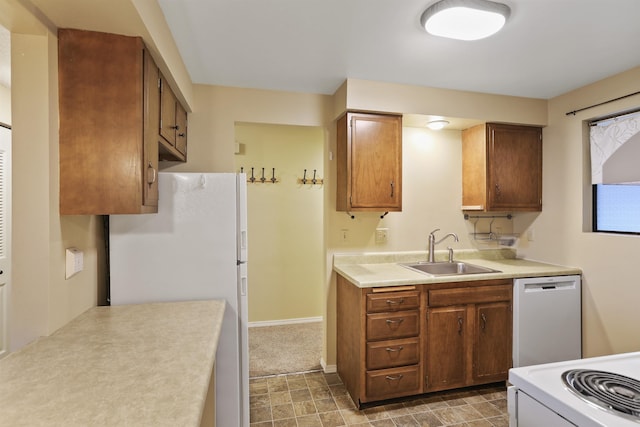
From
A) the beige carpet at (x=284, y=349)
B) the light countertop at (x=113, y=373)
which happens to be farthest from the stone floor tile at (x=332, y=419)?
the light countertop at (x=113, y=373)

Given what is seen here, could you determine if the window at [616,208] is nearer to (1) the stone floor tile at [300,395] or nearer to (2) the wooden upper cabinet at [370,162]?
(2) the wooden upper cabinet at [370,162]

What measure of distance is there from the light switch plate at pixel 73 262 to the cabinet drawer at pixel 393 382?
1847 millimetres

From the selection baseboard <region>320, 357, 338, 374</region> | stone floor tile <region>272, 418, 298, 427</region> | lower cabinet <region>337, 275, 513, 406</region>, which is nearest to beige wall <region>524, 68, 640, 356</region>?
lower cabinet <region>337, 275, 513, 406</region>

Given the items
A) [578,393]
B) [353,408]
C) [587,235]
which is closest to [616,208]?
[587,235]

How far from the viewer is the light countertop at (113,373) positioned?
0.81 m

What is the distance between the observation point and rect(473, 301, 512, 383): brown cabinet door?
2.46 metres

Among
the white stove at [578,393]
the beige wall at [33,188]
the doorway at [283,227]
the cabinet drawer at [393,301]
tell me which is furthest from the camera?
the doorway at [283,227]

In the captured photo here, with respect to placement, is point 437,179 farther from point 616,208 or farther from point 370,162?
point 616,208

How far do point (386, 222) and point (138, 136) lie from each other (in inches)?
83.2

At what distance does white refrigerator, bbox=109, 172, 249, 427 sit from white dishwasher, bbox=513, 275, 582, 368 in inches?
81.8

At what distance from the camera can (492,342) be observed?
2490 mm

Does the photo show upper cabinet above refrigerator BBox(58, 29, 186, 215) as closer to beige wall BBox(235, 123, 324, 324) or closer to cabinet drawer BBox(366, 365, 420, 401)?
cabinet drawer BBox(366, 365, 420, 401)

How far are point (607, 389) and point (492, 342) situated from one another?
1765 millimetres

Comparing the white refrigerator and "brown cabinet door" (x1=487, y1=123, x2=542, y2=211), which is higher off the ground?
"brown cabinet door" (x1=487, y1=123, x2=542, y2=211)
